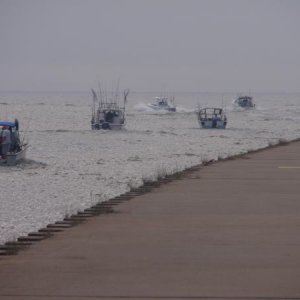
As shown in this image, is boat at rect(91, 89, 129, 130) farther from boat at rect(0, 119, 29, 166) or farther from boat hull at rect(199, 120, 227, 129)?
boat at rect(0, 119, 29, 166)

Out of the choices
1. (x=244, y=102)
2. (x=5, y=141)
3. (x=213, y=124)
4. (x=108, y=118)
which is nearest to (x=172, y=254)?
(x=5, y=141)

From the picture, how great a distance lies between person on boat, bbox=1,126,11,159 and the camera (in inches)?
1551

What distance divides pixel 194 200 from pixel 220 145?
136 feet

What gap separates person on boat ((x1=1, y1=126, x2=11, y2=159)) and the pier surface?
20.8 meters

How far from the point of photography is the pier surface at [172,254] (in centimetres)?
954

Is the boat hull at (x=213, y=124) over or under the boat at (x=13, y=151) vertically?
under

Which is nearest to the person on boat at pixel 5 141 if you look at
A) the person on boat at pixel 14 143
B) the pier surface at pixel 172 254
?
the person on boat at pixel 14 143

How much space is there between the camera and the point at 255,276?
33.4 feet

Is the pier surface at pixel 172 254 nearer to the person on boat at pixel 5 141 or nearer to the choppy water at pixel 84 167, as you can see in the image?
the choppy water at pixel 84 167

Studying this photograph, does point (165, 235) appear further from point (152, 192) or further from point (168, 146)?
point (168, 146)

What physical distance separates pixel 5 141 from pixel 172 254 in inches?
1125

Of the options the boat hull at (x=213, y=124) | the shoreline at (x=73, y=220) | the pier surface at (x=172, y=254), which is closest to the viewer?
the pier surface at (x=172, y=254)

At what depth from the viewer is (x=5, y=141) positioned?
39531mm

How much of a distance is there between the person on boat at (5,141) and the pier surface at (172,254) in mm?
20811
